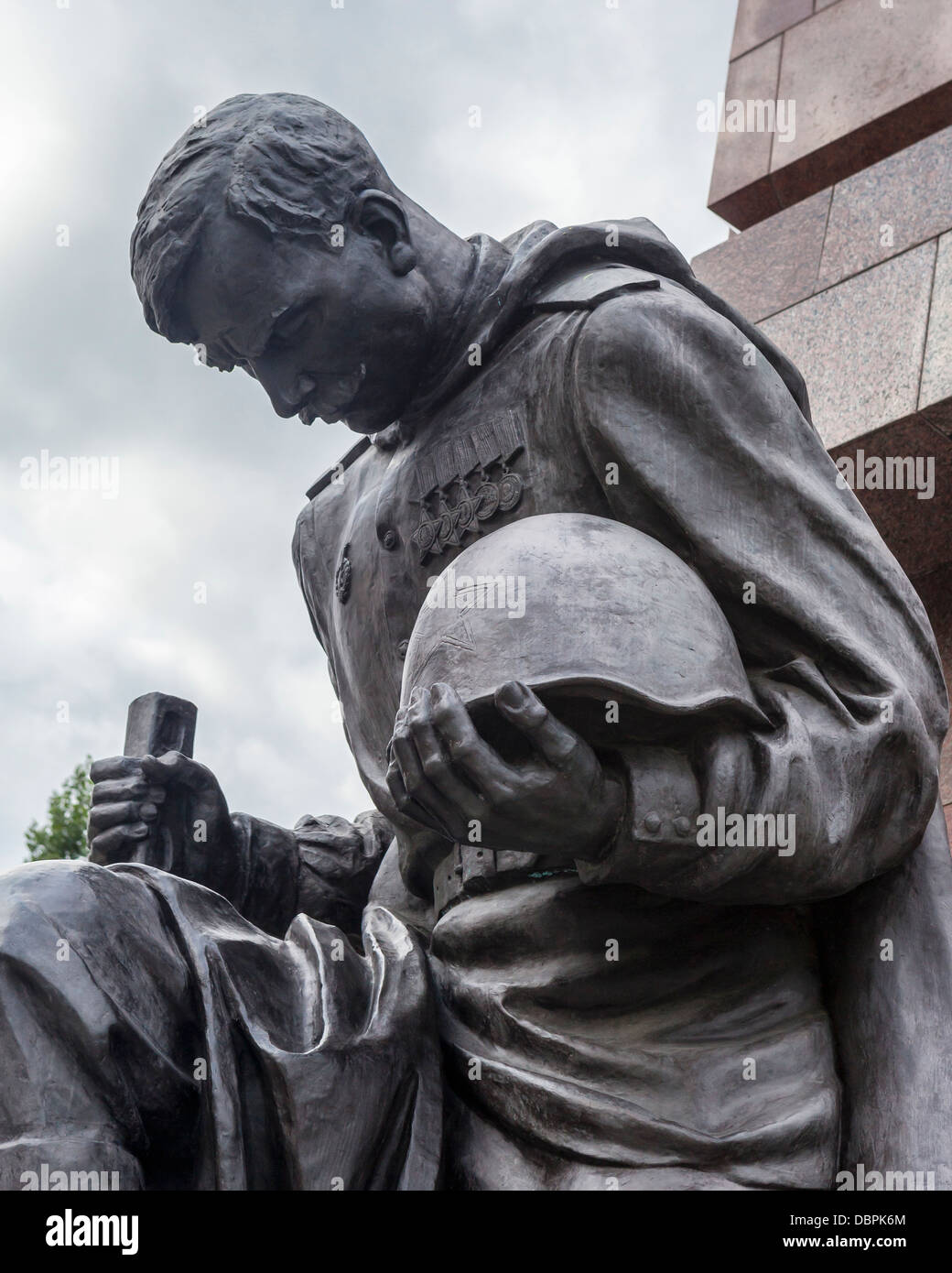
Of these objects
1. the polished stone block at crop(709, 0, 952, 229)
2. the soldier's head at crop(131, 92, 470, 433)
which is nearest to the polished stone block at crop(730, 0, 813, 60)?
the polished stone block at crop(709, 0, 952, 229)

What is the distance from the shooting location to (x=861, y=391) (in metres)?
6.33

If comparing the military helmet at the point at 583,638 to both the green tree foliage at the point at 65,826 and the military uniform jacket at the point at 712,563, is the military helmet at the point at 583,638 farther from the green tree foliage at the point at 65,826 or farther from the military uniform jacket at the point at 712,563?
the green tree foliage at the point at 65,826

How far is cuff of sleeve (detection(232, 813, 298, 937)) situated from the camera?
4.82m

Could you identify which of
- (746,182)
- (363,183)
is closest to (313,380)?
(363,183)

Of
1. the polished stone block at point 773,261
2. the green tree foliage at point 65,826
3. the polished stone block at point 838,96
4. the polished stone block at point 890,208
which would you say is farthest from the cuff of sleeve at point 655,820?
the green tree foliage at point 65,826

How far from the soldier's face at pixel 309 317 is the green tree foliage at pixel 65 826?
13.1 metres

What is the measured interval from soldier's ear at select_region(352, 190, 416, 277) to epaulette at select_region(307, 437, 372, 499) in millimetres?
709

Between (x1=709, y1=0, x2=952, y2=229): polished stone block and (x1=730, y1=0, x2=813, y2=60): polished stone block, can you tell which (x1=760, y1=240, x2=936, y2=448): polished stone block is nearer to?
(x1=709, y1=0, x2=952, y2=229): polished stone block

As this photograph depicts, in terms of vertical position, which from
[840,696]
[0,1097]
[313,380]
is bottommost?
[0,1097]

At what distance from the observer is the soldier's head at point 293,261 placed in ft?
14.6

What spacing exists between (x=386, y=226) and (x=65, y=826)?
47.3ft

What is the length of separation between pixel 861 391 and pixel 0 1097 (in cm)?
390

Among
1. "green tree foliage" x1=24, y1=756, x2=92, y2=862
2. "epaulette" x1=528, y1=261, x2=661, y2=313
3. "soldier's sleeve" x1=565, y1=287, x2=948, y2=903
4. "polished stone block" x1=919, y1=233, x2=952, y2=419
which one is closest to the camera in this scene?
"soldier's sleeve" x1=565, y1=287, x2=948, y2=903
